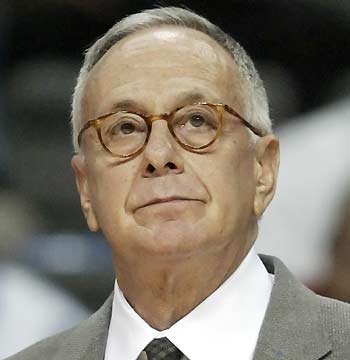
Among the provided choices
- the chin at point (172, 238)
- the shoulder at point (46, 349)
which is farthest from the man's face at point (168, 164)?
the shoulder at point (46, 349)

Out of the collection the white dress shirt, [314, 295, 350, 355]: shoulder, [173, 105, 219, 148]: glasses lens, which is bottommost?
the white dress shirt

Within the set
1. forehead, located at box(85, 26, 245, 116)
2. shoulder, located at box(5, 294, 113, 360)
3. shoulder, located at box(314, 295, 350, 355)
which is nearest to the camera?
shoulder, located at box(314, 295, 350, 355)

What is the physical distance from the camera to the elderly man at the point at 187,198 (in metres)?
1.67

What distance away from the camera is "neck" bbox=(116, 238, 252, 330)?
67.4 inches

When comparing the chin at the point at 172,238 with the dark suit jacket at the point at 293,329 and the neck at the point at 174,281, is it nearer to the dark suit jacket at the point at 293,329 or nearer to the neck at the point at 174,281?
the neck at the point at 174,281

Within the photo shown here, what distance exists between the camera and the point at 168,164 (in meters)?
1.66

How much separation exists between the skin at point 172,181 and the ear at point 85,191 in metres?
0.03

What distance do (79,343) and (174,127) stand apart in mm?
432

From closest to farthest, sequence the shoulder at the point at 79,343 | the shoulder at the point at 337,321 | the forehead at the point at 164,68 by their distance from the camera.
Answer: the shoulder at the point at 337,321
the forehead at the point at 164,68
the shoulder at the point at 79,343

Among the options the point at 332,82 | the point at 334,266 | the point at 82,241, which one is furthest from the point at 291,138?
the point at 82,241

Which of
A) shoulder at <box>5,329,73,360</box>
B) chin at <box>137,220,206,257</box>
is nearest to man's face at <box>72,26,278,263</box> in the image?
chin at <box>137,220,206,257</box>

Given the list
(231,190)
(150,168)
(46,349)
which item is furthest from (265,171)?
(46,349)

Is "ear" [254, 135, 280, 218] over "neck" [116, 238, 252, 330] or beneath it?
over

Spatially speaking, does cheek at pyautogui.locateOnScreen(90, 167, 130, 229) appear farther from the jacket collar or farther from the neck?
the jacket collar
